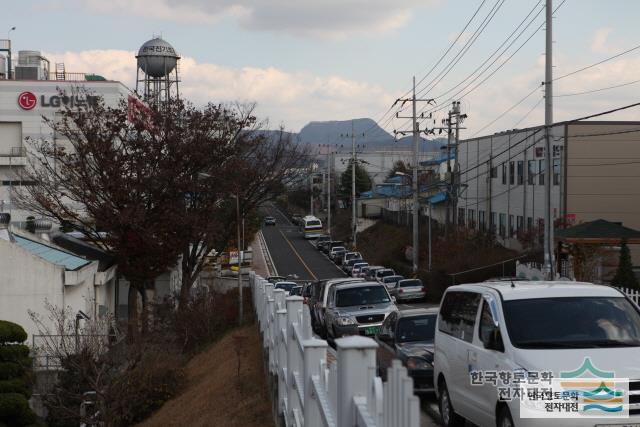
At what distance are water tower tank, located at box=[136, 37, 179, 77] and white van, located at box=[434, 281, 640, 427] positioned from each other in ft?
187

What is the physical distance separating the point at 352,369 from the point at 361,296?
17904 millimetres

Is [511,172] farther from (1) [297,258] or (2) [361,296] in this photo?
(2) [361,296]

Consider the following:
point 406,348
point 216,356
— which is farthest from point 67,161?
point 406,348

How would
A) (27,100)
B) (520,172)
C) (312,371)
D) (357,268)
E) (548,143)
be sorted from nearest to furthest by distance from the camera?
(312,371) < (548,143) < (520,172) < (357,268) < (27,100)

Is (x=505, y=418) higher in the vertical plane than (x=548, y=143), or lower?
lower

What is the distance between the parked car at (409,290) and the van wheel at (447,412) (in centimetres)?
3574

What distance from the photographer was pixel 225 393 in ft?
52.2

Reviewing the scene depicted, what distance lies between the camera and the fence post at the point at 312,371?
708 centimetres

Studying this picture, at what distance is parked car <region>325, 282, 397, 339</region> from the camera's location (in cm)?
2184

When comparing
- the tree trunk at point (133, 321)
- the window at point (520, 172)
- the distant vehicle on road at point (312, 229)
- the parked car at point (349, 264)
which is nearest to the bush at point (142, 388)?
the tree trunk at point (133, 321)

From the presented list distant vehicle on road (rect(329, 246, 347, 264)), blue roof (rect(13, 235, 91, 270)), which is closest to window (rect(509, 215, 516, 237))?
distant vehicle on road (rect(329, 246, 347, 264))

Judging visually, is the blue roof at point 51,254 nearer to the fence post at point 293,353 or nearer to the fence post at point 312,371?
the fence post at point 293,353

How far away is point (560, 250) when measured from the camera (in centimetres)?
3469

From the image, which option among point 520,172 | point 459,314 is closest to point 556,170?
point 520,172
